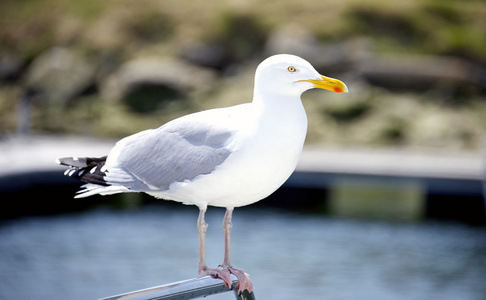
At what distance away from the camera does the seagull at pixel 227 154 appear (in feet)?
5.66

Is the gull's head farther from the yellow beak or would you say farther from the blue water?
the blue water

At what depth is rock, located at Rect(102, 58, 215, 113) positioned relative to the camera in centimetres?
1430

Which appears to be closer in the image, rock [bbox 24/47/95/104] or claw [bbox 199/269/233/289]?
claw [bbox 199/269/233/289]

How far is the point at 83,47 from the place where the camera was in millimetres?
16453

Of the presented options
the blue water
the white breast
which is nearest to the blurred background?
the blue water

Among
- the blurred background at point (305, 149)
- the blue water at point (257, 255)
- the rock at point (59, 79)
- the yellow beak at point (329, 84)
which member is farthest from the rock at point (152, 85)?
the yellow beak at point (329, 84)

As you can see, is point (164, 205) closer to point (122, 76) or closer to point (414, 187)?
point (414, 187)

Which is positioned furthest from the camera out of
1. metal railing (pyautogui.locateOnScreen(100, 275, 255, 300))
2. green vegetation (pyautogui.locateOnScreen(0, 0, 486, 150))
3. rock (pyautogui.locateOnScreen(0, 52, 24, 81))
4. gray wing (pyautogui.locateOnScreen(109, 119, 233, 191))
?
rock (pyautogui.locateOnScreen(0, 52, 24, 81))

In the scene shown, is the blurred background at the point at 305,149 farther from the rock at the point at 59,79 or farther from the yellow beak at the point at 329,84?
the yellow beak at the point at 329,84

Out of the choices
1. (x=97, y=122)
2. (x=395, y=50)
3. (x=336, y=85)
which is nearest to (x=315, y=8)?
(x=395, y=50)

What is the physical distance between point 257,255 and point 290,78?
5.07m

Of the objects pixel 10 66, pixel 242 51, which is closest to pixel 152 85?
pixel 242 51

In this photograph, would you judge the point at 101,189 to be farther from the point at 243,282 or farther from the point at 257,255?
the point at 257,255

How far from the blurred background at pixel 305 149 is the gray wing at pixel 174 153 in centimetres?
369
